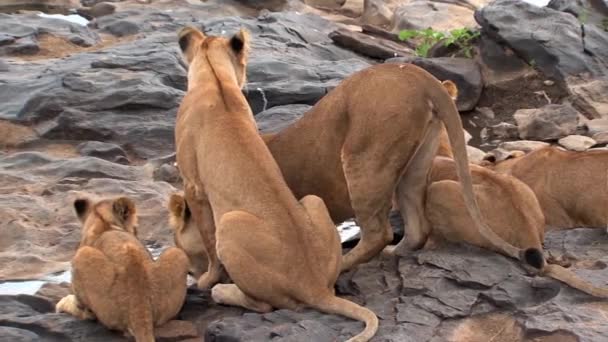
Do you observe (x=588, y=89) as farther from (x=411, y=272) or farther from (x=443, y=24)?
(x=411, y=272)

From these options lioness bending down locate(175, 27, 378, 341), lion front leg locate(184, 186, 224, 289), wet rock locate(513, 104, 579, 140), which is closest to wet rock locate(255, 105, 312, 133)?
wet rock locate(513, 104, 579, 140)

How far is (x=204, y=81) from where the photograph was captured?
25.6 ft

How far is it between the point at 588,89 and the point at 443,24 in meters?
6.68

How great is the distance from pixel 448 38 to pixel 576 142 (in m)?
3.59

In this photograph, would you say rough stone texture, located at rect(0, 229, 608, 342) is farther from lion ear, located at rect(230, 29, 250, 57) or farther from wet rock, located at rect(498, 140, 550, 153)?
wet rock, located at rect(498, 140, 550, 153)

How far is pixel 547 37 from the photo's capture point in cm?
1503

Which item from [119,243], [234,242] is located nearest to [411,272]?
[234,242]

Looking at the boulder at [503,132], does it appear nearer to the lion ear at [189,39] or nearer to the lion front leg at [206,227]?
the lion ear at [189,39]

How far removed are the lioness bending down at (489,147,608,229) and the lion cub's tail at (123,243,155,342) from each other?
3739 mm

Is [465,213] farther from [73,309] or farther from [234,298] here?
[73,309]

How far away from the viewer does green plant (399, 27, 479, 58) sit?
15.6 meters

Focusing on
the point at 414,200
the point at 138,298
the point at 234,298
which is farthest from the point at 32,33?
the point at 138,298

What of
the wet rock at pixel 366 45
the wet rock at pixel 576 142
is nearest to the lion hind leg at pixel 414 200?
the wet rock at pixel 576 142

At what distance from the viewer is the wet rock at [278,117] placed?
39.6ft
